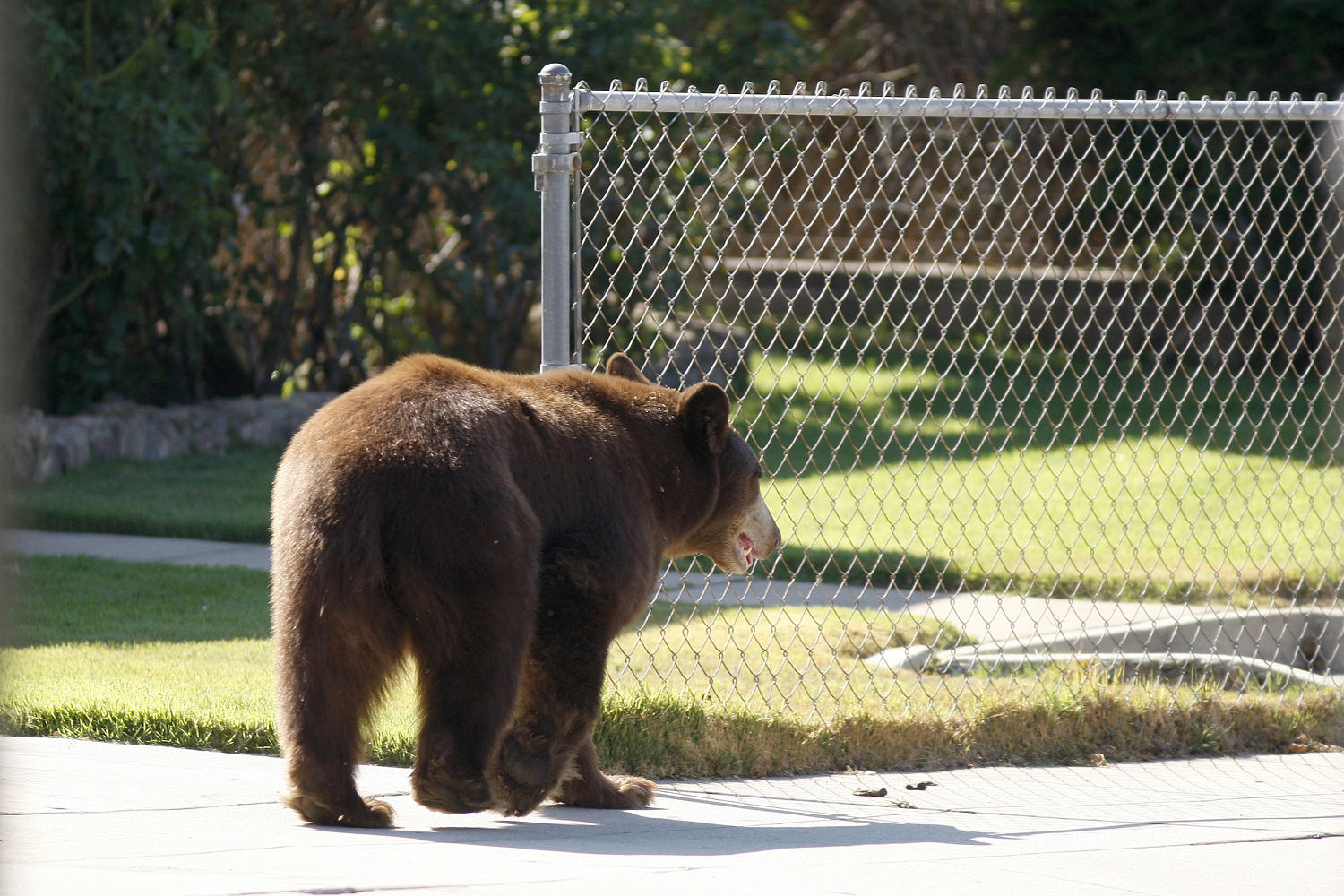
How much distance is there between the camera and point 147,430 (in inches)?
399

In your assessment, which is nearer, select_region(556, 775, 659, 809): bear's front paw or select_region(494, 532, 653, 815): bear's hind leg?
select_region(494, 532, 653, 815): bear's hind leg

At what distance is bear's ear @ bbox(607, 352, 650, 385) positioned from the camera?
4430 mm

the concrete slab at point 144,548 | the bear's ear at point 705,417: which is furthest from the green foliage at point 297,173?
the bear's ear at point 705,417

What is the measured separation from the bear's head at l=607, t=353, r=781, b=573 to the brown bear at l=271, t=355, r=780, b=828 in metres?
0.25

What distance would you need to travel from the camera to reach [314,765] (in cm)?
341

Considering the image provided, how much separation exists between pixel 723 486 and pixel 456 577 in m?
1.17

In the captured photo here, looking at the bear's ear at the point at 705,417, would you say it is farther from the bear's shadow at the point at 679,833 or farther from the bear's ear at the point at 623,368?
the bear's shadow at the point at 679,833

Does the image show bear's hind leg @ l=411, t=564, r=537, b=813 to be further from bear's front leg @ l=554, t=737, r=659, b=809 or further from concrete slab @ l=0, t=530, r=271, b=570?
concrete slab @ l=0, t=530, r=271, b=570

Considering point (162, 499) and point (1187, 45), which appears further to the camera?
point (1187, 45)

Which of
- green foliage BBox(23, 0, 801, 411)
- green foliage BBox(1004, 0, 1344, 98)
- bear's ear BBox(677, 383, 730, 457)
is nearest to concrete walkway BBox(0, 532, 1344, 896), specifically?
bear's ear BBox(677, 383, 730, 457)

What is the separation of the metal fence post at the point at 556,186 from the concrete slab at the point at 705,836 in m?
1.53

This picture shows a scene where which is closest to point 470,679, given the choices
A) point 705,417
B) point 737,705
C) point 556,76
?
point 705,417

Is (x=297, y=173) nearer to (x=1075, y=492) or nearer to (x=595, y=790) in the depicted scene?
→ (x=1075, y=492)

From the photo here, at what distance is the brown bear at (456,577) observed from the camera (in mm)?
3367
